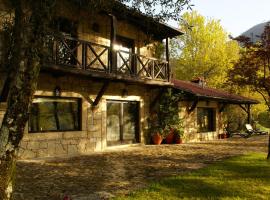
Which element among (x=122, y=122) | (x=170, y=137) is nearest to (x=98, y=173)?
(x=122, y=122)

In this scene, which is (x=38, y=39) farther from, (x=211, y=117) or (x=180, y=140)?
(x=211, y=117)

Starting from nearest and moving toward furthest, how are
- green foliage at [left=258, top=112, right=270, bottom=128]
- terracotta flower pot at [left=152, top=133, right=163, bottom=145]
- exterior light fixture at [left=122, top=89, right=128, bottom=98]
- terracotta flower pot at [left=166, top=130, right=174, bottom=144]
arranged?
exterior light fixture at [left=122, top=89, right=128, bottom=98] < terracotta flower pot at [left=152, top=133, right=163, bottom=145] < terracotta flower pot at [left=166, top=130, right=174, bottom=144] < green foliage at [left=258, top=112, right=270, bottom=128]

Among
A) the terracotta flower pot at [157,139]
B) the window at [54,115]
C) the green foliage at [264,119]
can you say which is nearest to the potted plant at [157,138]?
the terracotta flower pot at [157,139]

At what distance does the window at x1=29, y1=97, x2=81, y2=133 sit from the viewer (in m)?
12.2

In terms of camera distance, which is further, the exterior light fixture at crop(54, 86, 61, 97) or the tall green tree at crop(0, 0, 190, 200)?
the exterior light fixture at crop(54, 86, 61, 97)

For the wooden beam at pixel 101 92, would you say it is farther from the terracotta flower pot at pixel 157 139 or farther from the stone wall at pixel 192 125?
the stone wall at pixel 192 125

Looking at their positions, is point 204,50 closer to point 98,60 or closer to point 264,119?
point 264,119

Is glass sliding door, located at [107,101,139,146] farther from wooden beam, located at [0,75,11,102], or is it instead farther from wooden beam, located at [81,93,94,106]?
wooden beam, located at [0,75,11,102]

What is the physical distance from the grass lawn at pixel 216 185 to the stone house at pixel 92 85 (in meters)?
3.99

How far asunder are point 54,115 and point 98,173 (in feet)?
15.3

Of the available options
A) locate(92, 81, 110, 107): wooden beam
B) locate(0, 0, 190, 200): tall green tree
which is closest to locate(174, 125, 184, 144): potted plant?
locate(92, 81, 110, 107): wooden beam

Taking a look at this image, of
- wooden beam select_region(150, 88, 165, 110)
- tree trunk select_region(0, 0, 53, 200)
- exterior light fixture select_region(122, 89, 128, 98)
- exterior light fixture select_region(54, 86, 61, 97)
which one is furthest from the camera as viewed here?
wooden beam select_region(150, 88, 165, 110)

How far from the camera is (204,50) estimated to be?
34.7 m

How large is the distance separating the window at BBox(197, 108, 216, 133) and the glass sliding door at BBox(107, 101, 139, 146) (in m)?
5.94
